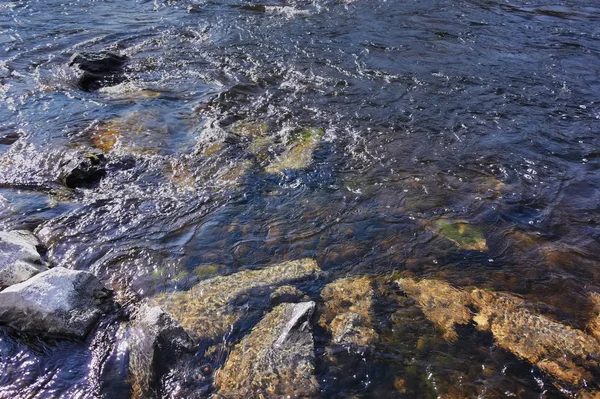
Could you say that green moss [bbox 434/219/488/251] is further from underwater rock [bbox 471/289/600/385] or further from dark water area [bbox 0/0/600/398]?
underwater rock [bbox 471/289/600/385]

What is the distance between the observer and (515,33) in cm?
1111

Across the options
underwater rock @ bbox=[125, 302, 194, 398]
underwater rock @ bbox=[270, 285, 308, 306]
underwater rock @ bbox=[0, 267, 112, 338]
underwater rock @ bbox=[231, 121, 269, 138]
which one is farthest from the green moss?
underwater rock @ bbox=[0, 267, 112, 338]

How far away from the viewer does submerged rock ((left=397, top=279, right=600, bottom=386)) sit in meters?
3.83

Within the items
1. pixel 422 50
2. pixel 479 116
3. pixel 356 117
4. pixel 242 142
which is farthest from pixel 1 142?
pixel 422 50

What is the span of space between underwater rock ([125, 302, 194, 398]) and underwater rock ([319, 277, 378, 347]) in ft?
4.01

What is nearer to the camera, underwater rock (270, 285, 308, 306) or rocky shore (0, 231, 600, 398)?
rocky shore (0, 231, 600, 398)

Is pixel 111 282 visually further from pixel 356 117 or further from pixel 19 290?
pixel 356 117

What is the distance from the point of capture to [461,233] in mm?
5293

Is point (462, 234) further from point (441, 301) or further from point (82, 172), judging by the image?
point (82, 172)

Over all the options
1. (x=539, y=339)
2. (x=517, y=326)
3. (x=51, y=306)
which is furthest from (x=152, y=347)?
(x=539, y=339)

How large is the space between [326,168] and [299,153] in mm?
512

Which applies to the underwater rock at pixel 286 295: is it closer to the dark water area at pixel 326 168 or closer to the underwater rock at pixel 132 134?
the dark water area at pixel 326 168

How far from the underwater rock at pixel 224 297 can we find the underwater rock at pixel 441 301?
3.15 feet

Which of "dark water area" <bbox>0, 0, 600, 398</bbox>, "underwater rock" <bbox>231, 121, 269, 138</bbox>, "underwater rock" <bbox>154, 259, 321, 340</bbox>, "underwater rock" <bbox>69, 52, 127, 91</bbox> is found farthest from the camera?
"underwater rock" <bbox>69, 52, 127, 91</bbox>
